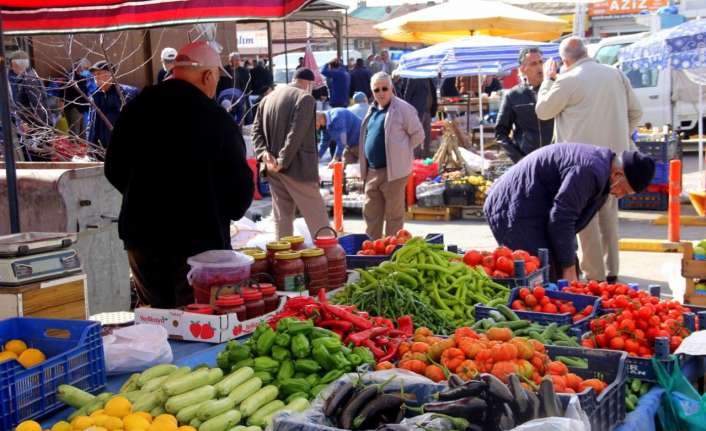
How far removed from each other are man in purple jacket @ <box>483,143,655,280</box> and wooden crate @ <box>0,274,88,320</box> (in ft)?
10.2

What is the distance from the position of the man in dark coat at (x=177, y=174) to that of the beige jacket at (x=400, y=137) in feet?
13.6

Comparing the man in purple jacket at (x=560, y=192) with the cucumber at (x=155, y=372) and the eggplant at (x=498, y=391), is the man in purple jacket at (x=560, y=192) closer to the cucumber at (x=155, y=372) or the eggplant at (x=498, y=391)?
the eggplant at (x=498, y=391)

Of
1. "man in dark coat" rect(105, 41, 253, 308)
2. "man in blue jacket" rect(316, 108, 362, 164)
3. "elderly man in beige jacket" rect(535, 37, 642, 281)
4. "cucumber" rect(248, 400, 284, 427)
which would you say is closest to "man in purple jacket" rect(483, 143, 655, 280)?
"man in dark coat" rect(105, 41, 253, 308)

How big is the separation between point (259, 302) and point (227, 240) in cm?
99

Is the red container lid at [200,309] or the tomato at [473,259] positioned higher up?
the red container lid at [200,309]

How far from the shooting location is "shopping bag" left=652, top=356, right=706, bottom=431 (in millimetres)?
4059

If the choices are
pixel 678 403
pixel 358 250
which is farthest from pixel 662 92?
pixel 678 403

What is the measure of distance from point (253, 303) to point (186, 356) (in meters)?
0.46

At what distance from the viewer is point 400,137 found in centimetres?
909

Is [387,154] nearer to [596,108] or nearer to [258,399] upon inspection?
[596,108]

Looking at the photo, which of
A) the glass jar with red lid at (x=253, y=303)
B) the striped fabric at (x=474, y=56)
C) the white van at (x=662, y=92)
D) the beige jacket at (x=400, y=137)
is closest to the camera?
the glass jar with red lid at (x=253, y=303)

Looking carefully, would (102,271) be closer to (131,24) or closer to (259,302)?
(131,24)

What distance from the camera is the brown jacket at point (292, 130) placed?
852 cm

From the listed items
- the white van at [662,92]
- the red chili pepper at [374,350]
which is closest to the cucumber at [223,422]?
the red chili pepper at [374,350]
